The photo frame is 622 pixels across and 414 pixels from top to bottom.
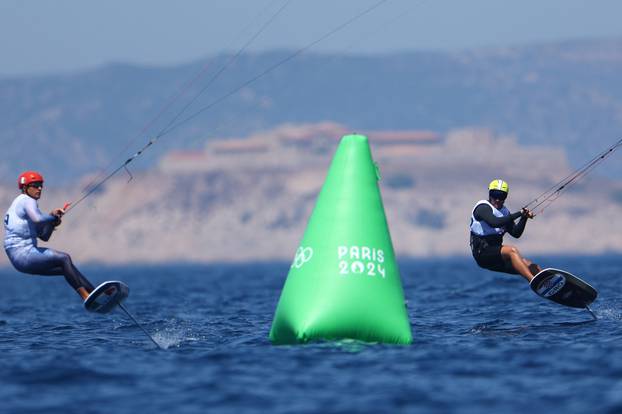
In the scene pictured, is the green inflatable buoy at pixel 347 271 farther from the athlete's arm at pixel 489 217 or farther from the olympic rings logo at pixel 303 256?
the athlete's arm at pixel 489 217

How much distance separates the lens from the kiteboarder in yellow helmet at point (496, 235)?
62.0 feet

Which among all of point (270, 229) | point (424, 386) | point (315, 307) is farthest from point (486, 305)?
point (270, 229)

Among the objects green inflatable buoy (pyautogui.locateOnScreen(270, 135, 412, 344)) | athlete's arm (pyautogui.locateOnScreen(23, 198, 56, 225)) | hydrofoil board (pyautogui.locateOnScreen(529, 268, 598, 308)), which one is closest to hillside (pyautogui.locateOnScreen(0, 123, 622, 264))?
hydrofoil board (pyautogui.locateOnScreen(529, 268, 598, 308))

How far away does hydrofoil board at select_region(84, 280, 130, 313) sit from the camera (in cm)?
1630

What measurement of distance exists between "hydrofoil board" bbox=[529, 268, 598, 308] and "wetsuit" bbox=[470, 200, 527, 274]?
0.60m

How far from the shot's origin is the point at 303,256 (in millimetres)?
16234

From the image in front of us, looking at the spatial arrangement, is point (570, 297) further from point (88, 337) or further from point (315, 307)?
point (88, 337)

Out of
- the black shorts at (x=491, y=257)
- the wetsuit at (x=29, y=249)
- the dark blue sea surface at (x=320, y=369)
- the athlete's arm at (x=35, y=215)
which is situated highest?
the athlete's arm at (x=35, y=215)

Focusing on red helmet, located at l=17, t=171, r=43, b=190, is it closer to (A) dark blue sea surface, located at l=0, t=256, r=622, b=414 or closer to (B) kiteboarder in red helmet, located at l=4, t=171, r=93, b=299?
(B) kiteboarder in red helmet, located at l=4, t=171, r=93, b=299

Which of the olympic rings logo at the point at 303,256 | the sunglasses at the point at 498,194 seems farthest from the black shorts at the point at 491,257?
the olympic rings logo at the point at 303,256

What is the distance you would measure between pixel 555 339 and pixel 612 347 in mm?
1178

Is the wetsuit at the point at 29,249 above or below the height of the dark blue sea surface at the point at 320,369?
above

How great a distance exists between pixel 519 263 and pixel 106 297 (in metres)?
5.72

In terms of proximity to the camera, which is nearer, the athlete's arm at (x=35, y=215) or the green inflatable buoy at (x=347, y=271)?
the green inflatable buoy at (x=347, y=271)
